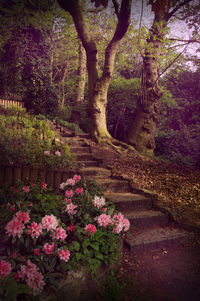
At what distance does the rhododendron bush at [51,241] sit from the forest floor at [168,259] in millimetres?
454

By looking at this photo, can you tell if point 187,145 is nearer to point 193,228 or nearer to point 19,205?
point 193,228

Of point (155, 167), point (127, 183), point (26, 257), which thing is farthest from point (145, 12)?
point (26, 257)

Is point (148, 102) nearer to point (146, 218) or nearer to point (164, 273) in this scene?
point (146, 218)

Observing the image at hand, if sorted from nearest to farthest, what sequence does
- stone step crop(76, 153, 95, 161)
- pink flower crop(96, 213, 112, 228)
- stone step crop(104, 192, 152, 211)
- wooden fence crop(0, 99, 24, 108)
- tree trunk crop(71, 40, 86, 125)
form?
pink flower crop(96, 213, 112, 228) → stone step crop(104, 192, 152, 211) → stone step crop(76, 153, 95, 161) → wooden fence crop(0, 99, 24, 108) → tree trunk crop(71, 40, 86, 125)

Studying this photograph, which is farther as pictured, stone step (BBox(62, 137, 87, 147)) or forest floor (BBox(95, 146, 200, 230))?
stone step (BBox(62, 137, 87, 147))

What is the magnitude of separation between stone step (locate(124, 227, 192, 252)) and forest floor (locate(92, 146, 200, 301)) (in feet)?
0.24

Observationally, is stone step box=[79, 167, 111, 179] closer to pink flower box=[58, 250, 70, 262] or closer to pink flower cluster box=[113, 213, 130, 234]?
pink flower cluster box=[113, 213, 130, 234]

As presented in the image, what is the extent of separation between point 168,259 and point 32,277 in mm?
2039

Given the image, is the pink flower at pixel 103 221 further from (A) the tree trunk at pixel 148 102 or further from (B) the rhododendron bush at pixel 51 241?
(A) the tree trunk at pixel 148 102

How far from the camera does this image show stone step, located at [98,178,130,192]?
4.48 meters

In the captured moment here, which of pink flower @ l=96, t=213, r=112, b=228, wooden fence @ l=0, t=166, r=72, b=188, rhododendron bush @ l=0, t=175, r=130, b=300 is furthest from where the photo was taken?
wooden fence @ l=0, t=166, r=72, b=188

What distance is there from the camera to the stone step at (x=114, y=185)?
4477mm

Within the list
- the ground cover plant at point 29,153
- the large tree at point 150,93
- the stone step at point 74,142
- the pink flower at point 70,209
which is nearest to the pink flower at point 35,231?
the pink flower at point 70,209

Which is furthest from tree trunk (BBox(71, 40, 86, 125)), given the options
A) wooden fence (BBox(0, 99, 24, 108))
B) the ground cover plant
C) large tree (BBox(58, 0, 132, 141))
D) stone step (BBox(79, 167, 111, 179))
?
stone step (BBox(79, 167, 111, 179))
